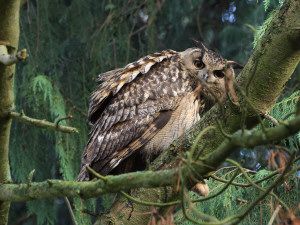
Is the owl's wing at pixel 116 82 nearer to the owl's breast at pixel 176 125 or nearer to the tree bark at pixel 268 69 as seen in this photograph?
the owl's breast at pixel 176 125

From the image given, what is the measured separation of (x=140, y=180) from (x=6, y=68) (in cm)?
66

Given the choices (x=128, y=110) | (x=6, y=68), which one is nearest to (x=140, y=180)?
(x=6, y=68)

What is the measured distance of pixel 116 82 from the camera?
4.20 meters

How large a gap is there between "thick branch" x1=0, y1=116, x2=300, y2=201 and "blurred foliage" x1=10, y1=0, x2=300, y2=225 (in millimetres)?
2184

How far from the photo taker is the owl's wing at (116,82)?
13.7ft

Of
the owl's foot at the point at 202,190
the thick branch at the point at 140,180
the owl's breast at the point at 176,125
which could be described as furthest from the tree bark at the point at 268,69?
the owl's breast at the point at 176,125

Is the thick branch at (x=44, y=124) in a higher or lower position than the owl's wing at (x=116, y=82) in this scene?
higher

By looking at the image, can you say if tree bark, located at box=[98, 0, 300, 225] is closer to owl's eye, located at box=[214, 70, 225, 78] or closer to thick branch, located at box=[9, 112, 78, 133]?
thick branch, located at box=[9, 112, 78, 133]

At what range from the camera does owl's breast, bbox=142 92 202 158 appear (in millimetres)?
4004

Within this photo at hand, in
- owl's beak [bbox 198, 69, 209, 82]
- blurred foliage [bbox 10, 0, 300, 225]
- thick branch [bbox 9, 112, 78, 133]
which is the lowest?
blurred foliage [bbox 10, 0, 300, 225]

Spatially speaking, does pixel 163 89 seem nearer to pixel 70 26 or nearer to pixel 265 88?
pixel 265 88

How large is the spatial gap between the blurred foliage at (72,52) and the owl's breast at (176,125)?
111cm

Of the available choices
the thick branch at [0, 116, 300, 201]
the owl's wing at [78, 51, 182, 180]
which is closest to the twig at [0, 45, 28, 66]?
the thick branch at [0, 116, 300, 201]

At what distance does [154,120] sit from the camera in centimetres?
405
